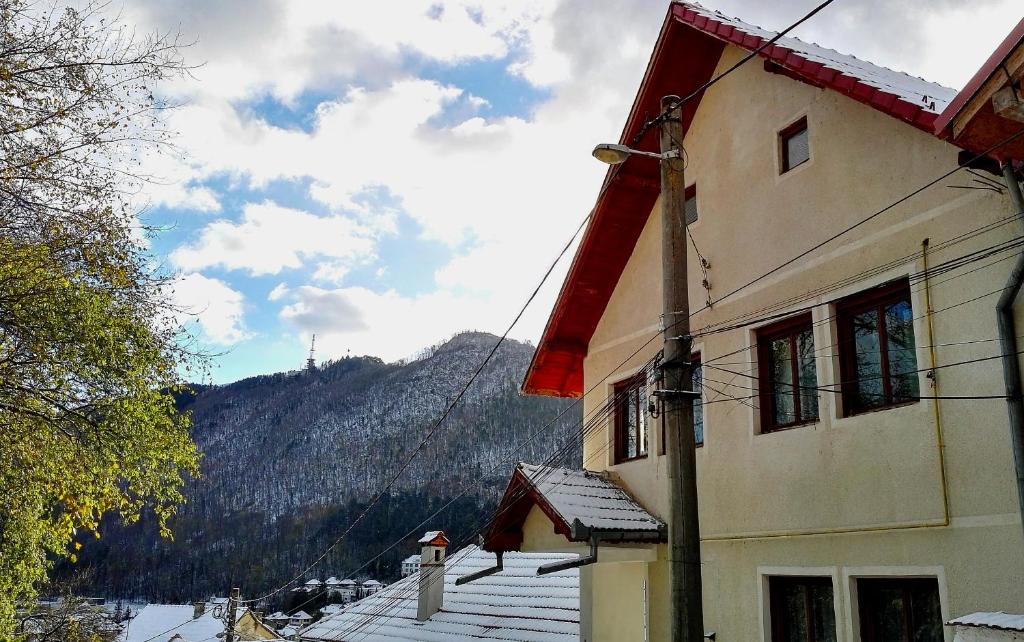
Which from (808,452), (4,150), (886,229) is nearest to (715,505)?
(808,452)

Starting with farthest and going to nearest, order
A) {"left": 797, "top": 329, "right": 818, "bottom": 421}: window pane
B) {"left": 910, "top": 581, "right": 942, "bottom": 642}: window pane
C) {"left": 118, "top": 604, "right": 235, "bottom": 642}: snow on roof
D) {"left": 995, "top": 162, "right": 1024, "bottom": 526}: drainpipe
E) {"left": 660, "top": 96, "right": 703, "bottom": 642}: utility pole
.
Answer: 1. {"left": 118, "top": 604, "right": 235, "bottom": 642}: snow on roof
2. {"left": 797, "top": 329, "right": 818, "bottom": 421}: window pane
3. {"left": 910, "top": 581, "right": 942, "bottom": 642}: window pane
4. {"left": 995, "top": 162, "right": 1024, "bottom": 526}: drainpipe
5. {"left": 660, "top": 96, "right": 703, "bottom": 642}: utility pole

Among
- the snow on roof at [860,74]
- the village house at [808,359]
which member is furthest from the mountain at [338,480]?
the snow on roof at [860,74]

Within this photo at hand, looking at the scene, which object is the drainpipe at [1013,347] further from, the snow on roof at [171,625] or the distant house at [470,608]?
the snow on roof at [171,625]

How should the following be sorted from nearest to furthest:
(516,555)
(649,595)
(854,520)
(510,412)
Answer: (854,520) → (649,595) → (516,555) → (510,412)

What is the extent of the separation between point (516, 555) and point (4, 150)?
12.4 m

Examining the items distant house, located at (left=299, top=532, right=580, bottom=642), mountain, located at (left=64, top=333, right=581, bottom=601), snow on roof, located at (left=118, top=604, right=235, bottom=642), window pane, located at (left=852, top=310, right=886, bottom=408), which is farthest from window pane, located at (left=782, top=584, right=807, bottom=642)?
mountain, located at (left=64, top=333, right=581, bottom=601)

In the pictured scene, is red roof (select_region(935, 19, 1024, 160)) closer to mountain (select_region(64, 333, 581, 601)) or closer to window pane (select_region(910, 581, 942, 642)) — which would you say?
window pane (select_region(910, 581, 942, 642))

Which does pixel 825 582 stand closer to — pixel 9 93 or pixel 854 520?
pixel 854 520

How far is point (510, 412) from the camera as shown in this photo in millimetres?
155250

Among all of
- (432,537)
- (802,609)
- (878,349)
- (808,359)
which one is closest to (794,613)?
(802,609)

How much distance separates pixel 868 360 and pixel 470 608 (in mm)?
10182

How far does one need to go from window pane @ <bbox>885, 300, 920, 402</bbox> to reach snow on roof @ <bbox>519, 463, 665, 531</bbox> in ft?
12.4

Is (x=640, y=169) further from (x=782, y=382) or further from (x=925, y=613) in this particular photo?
(x=925, y=613)

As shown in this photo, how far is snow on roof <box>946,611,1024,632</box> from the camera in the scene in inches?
213
